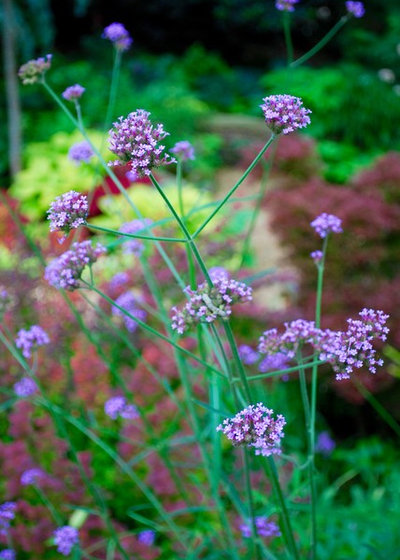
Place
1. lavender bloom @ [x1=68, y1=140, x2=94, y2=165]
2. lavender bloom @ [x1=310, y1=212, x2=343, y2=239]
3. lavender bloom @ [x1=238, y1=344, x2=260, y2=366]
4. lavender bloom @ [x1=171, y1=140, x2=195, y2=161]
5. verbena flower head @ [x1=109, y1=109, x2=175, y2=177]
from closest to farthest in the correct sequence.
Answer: verbena flower head @ [x1=109, y1=109, x2=175, y2=177]
lavender bloom @ [x1=310, y1=212, x2=343, y2=239]
lavender bloom @ [x1=171, y1=140, x2=195, y2=161]
lavender bloom @ [x1=68, y1=140, x2=94, y2=165]
lavender bloom @ [x1=238, y1=344, x2=260, y2=366]

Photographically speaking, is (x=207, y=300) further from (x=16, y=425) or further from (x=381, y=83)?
(x=381, y=83)

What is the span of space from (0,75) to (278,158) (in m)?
4.66

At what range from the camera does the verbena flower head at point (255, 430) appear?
742 millimetres

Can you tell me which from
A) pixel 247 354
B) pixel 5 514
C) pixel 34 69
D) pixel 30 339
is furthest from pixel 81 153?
pixel 5 514

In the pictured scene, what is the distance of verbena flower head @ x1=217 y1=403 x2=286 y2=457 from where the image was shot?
0.74 m

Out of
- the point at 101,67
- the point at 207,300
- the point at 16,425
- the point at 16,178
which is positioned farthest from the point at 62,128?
the point at 207,300

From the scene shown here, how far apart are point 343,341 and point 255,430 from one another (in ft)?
0.51

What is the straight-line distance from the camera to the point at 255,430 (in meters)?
0.75

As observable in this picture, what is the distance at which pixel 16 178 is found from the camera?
20.7 feet

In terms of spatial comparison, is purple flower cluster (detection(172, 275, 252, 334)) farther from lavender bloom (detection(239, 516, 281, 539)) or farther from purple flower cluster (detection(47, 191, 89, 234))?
lavender bloom (detection(239, 516, 281, 539))

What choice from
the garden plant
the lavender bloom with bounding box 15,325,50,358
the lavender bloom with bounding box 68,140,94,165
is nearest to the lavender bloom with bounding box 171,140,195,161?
the garden plant

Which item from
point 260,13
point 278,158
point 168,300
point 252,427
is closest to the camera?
point 252,427

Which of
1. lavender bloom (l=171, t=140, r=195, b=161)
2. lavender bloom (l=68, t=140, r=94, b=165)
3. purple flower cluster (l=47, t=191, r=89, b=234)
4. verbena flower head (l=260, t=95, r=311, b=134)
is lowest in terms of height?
purple flower cluster (l=47, t=191, r=89, b=234)

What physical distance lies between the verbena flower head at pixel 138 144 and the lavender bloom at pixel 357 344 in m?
0.30
